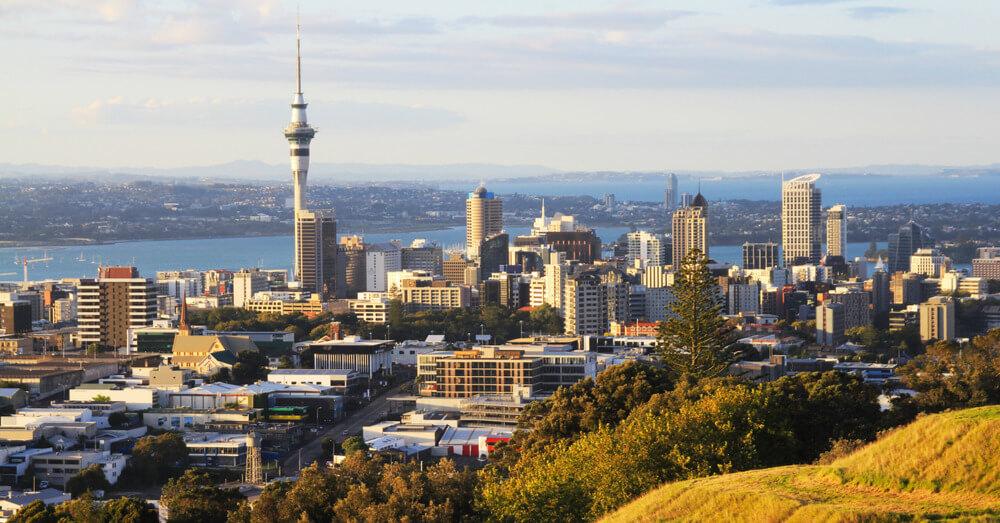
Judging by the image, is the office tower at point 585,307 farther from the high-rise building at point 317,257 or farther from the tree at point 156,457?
the tree at point 156,457

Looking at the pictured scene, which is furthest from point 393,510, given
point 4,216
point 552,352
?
point 4,216

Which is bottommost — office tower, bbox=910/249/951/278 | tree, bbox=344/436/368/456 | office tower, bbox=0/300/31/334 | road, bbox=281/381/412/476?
road, bbox=281/381/412/476

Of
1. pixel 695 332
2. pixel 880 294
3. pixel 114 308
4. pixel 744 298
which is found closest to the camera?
pixel 695 332

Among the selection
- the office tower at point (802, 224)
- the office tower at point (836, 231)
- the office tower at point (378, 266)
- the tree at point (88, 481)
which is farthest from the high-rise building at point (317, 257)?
the tree at point (88, 481)

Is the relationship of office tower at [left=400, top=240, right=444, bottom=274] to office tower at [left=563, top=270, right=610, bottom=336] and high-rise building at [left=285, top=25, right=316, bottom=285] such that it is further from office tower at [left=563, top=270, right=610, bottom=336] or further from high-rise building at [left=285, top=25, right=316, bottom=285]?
office tower at [left=563, top=270, right=610, bottom=336]

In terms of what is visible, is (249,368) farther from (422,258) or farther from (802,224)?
(802,224)

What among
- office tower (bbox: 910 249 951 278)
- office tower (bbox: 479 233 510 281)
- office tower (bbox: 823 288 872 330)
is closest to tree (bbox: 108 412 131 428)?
office tower (bbox: 823 288 872 330)

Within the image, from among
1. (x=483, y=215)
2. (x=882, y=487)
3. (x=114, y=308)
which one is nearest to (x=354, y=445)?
(x=882, y=487)
